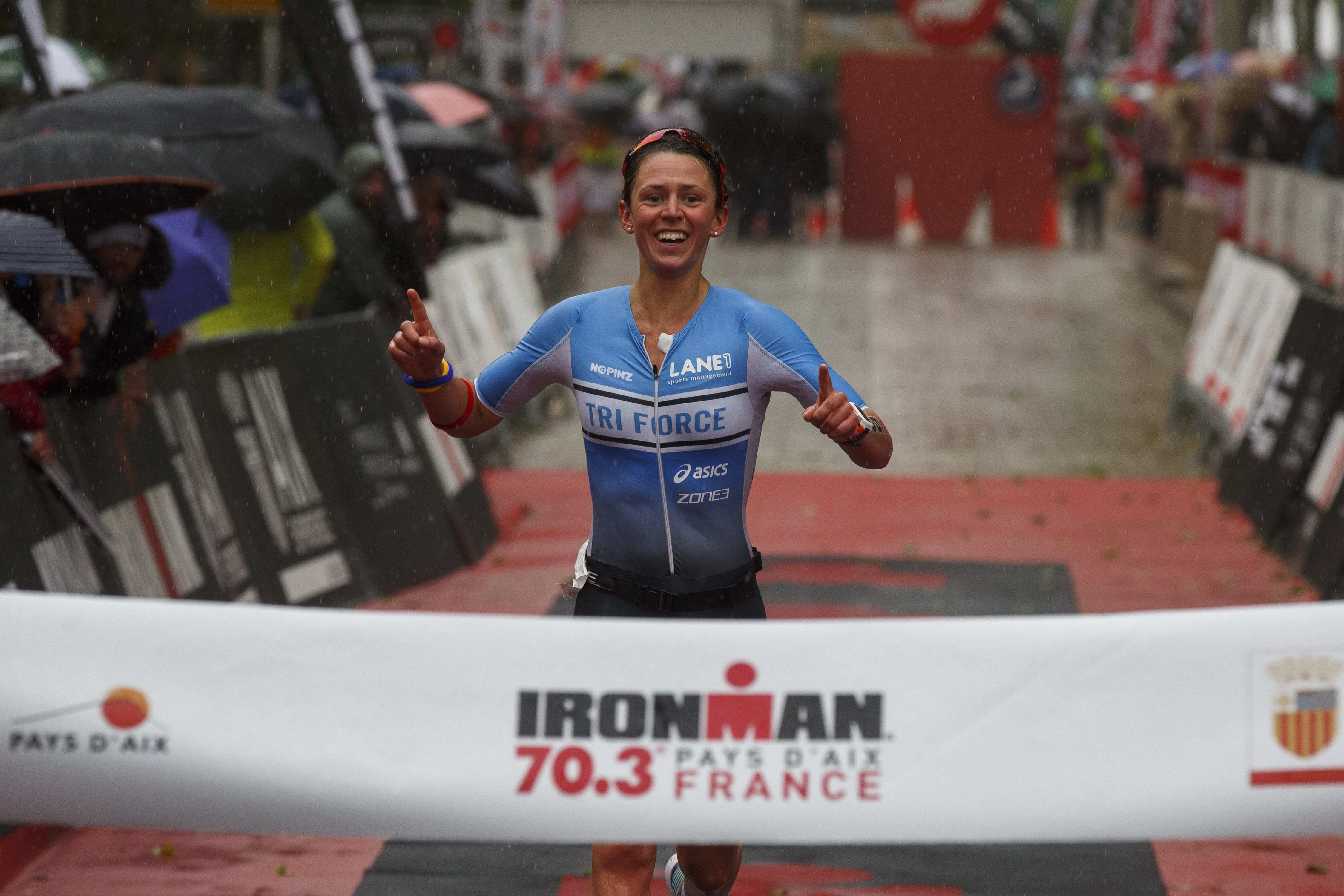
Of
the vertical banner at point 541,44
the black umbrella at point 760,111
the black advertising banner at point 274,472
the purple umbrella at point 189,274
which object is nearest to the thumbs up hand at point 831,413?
the purple umbrella at point 189,274

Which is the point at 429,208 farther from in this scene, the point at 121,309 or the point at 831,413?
the point at 831,413

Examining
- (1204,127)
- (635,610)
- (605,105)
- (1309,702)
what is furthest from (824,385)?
(605,105)

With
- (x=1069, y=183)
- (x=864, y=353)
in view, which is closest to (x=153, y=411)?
(x=864, y=353)

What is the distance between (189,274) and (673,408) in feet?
14.8

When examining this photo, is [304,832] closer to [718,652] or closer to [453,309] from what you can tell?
[718,652]

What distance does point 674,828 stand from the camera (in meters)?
3.52

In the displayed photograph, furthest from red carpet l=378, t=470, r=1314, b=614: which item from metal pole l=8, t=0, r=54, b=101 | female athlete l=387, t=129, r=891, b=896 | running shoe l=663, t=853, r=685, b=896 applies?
female athlete l=387, t=129, r=891, b=896

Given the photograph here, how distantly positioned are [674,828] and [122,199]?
4.90 m

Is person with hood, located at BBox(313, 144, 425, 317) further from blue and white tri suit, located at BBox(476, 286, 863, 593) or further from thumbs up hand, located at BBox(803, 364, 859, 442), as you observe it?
thumbs up hand, located at BBox(803, 364, 859, 442)

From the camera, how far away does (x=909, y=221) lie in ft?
117

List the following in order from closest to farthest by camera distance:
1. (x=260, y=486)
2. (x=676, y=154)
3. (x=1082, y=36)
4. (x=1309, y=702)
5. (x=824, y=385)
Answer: (x=1309, y=702)
(x=824, y=385)
(x=676, y=154)
(x=260, y=486)
(x=1082, y=36)

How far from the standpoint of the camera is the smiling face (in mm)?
4168

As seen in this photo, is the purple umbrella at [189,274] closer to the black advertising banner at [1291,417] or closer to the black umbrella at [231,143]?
the black umbrella at [231,143]

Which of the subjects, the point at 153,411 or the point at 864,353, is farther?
the point at 864,353
